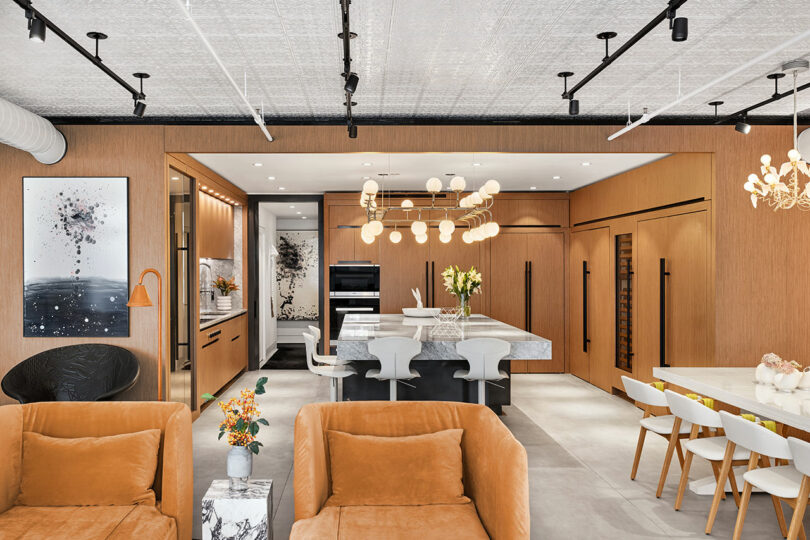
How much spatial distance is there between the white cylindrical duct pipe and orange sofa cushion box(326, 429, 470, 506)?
3482 millimetres

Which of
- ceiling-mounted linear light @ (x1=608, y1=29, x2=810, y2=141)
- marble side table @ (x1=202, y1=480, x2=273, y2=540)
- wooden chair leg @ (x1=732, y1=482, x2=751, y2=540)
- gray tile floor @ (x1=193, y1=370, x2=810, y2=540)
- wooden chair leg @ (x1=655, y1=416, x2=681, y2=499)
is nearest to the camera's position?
ceiling-mounted linear light @ (x1=608, y1=29, x2=810, y2=141)

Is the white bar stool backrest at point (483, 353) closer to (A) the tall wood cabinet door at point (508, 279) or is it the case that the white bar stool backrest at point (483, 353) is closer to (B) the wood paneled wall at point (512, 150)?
(B) the wood paneled wall at point (512, 150)

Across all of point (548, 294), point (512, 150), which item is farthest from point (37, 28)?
point (548, 294)

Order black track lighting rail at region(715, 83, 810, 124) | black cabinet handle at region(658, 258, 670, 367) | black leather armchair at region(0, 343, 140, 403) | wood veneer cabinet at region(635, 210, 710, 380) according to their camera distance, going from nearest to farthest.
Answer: black track lighting rail at region(715, 83, 810, 124) < black leather armchair at region(0, 343, 140, 403) < wood veneer cabinet at region(635, 210, 710, 380) < black cabinet handle at region(658, 258, 670, 367)

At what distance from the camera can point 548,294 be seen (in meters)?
8.16

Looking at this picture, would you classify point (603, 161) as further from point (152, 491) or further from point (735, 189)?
point (152, 491)

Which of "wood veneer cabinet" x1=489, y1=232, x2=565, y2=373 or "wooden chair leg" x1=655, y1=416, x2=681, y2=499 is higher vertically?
"wood veneer cabinet" x1=489, y1=232, x2=565, y2=373

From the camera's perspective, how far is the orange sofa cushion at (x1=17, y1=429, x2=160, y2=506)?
2.58m

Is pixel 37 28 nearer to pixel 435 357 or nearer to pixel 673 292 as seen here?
pixel 435 357

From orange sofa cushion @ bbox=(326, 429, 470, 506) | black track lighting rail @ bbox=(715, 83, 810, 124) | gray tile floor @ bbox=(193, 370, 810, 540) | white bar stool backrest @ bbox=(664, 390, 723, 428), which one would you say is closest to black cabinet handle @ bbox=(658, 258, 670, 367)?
gray tile floor @ bbox=(193, 370, 810, 540)

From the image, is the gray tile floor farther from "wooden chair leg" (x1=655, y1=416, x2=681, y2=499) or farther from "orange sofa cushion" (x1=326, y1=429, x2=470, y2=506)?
"orange sofa cushion" (x1=326, y1=429, x2=470, y2=506)

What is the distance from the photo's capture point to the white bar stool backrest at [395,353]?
423 centimetres

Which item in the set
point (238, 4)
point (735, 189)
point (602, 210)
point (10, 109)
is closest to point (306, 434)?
point (238, 4)

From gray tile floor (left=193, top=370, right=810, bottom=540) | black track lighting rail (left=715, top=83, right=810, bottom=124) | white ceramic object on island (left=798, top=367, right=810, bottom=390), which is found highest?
black track lighting rail (left=715, top=83, right=810, bottom=124)
